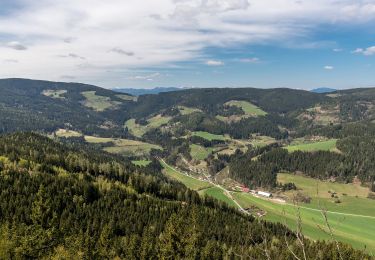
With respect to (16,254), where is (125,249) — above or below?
below

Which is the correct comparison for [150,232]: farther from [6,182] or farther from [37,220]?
[6,182]

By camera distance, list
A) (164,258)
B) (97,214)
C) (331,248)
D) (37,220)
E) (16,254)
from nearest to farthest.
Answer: (16,254), (164,258), (37,220), (331,248), (97,214)

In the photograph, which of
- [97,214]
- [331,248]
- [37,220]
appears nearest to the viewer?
[37,220]

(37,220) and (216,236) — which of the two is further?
(216,236)

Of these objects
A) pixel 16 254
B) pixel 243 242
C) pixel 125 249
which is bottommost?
pixel 243 242

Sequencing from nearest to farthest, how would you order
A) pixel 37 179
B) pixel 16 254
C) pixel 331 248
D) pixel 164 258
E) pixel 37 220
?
Answer: pixel 16 254
pixel 164 258
pixel 37 220
pixel 331 248
pixel 37 179

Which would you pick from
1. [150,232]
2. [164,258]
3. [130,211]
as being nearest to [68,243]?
[164,258]

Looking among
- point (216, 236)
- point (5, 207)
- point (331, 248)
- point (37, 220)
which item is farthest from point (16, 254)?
point (331, 248)

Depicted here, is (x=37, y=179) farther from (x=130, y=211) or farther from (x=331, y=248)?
(x=331, y=248)

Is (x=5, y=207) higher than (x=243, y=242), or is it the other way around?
(x=5, y=207)
